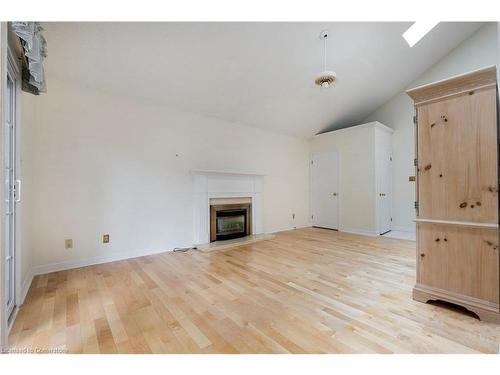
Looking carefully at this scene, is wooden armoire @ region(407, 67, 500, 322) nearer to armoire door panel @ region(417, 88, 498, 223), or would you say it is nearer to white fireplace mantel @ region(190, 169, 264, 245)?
armoire door panel @ region(417, 88, 498, 223)

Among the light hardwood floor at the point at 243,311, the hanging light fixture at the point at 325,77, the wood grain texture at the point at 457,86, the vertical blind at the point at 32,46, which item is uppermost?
the hanging light fixture at the point at 325,77

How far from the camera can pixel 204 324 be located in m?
1.56

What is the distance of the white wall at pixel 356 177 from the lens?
462cm

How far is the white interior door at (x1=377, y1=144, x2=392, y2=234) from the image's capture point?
183 inches

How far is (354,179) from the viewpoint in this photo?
193 inches

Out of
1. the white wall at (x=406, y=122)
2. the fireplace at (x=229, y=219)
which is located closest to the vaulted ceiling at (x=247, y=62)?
the white wall at (x=406, y=122)

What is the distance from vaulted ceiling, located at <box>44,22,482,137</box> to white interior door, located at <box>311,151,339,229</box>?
3.60 feet

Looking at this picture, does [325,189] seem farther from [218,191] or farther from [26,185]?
[26,185]

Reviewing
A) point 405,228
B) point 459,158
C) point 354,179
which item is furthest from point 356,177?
point 459,158

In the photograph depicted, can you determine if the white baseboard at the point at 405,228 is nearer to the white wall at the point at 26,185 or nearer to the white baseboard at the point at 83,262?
the white baseboard at the point at 83,262
